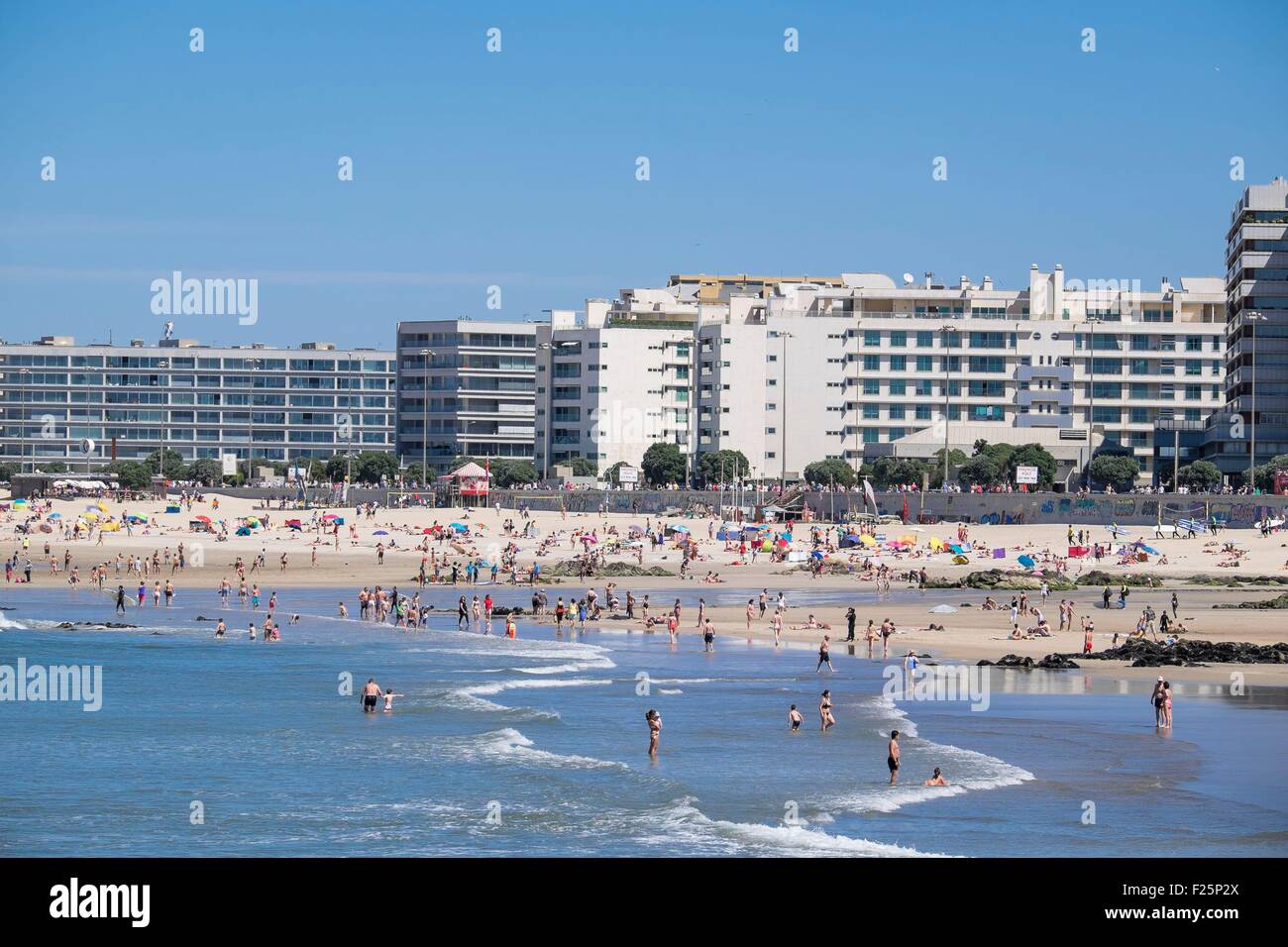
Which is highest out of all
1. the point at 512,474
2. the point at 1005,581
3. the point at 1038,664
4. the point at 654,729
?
the point at 512,474

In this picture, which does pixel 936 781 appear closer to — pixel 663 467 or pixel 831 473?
pixel 831 473

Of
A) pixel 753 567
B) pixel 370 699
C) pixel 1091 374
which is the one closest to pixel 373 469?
pixel 1091 374

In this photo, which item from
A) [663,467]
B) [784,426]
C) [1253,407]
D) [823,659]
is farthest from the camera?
[663,467]

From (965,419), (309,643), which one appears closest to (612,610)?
(309,643)

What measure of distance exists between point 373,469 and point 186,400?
5209 centimetres

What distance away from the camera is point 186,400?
180750 millimetres

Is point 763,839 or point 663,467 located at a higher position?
point 663,467

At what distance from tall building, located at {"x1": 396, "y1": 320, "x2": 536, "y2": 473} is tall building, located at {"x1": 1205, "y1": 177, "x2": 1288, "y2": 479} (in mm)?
67992

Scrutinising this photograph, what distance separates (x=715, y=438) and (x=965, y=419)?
2038 cm

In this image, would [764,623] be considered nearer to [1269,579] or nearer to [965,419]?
[1269,579]

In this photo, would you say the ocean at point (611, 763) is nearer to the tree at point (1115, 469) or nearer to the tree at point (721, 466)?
the tree at point (1115, 469)

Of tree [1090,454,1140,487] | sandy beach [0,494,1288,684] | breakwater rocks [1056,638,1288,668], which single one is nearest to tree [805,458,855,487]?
tree [1090,454,1140,487]

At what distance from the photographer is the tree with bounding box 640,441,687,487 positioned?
406 feet
